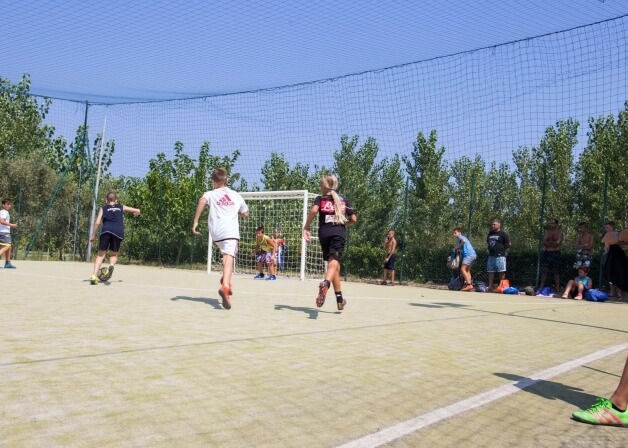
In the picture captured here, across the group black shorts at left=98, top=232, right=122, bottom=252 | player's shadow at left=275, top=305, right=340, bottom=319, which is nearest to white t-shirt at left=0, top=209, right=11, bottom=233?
black shorts at left=98, top=232, right=122, bottom=252

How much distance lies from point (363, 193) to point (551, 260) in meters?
19.0

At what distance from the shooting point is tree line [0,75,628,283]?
873 inches

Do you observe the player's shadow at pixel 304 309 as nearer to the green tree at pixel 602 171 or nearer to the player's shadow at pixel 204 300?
the player's shadow at pixel 204 300

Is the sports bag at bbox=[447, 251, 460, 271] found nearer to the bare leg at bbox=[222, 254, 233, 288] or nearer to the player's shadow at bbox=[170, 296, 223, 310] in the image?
the player's shadow at bbox=[170, 296, 223, 310]

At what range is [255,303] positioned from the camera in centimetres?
930

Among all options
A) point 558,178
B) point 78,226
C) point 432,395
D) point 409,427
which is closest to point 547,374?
point 432,395

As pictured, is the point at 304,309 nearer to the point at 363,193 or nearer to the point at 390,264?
the point at 390,264

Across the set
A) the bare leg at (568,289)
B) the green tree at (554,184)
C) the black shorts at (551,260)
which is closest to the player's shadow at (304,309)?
the bare leg at (568,289)

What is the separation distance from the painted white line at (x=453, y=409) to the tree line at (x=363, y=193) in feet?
44.0

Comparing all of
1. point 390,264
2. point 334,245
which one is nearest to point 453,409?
point 334,245

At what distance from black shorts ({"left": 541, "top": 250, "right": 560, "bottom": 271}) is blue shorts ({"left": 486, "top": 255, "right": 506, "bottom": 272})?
1.07 meters

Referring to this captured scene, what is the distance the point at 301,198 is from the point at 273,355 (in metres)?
15.7

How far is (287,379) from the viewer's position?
4102 millimetres

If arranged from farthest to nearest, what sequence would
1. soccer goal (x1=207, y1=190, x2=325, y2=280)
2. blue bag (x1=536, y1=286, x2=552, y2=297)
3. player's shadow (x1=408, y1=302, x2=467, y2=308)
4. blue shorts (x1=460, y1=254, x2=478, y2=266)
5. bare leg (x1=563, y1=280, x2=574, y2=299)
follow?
soccer goal (x1=207, y1=190, x2=325, y2=280), blue shorts (x1=460, y1=254, x2=478, y2=266), blue bag (x1=536, y1=286, x2=552, y2=297), bare leg (x1=563, y1=280, x2=574, y2=299), player's shadow (x1=408, y1=302, x2=467, y2=308)
